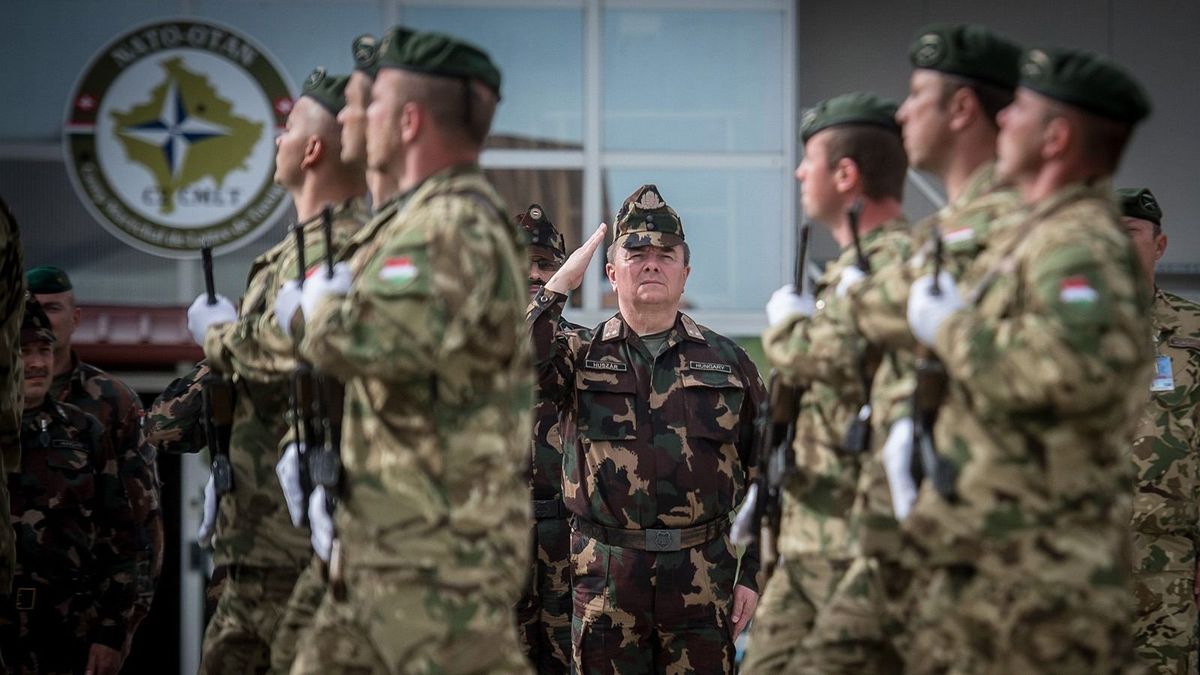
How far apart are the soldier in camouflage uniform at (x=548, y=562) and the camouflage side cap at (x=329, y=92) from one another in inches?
88.7

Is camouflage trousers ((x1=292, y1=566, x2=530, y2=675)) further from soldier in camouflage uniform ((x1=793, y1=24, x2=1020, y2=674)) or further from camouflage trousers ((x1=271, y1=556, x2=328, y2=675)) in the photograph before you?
soldier in camouflage uniform ((x1=793, y1=24, x2=1020, y2=674))

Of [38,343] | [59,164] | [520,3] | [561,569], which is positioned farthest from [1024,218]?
[59,164]

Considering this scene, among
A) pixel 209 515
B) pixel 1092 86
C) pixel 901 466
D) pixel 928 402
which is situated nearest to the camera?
pixel 1092 86

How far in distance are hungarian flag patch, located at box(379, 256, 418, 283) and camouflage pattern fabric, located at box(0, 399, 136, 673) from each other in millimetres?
3948

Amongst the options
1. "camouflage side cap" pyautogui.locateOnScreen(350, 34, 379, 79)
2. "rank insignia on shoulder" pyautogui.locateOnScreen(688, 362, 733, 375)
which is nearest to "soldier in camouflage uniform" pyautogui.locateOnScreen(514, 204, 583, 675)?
"rank insignia on shoulder" pyautogui.locateOnScreen(688, 362, 733, 375)

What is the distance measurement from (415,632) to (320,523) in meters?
0.51

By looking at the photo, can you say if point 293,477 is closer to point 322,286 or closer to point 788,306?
point 322,286

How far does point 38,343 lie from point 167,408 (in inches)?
53.5

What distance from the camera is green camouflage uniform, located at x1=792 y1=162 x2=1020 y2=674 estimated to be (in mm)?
4520

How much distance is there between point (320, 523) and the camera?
15.0 ft

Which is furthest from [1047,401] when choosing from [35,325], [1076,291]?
[35,325]

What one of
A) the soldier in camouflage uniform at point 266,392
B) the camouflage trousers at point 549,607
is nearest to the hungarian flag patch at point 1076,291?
the soldier in camouflage uniform at point 266,392

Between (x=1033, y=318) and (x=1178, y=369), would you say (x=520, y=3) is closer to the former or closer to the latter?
(x=1178, y=369)

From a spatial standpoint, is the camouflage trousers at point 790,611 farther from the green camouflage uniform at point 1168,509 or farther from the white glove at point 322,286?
the green camouflage uniform at point 1168,509
